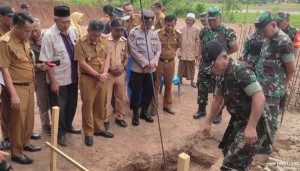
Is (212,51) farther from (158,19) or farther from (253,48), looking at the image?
(158,19)

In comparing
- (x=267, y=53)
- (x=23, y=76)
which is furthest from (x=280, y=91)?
(x=23, y=76)

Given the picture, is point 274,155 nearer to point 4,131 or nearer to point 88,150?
point 88,150

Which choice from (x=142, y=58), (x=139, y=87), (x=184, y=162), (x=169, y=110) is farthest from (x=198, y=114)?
(x=184, y=162)

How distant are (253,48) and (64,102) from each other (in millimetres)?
3145

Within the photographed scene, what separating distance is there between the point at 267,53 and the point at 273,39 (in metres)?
0.21

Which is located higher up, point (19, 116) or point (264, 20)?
point (264, 20)

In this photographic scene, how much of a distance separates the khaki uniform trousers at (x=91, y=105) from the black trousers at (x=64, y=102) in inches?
8.5

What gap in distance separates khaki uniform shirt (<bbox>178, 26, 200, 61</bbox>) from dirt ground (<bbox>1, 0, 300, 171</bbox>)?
1.82 m

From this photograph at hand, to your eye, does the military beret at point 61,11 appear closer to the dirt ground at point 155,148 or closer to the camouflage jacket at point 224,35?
the dirt ground at point 155,148

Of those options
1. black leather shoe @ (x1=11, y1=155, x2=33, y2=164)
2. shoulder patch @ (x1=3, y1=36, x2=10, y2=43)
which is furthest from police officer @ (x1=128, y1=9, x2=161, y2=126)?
shoulder patch @ (x1=3, y1=36, x2=10, y2=43)

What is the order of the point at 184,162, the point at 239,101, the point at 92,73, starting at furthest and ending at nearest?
1. the point at 92,73
2. the point at 239,101
3. the point at 184,162

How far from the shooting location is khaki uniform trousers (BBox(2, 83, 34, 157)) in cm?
387

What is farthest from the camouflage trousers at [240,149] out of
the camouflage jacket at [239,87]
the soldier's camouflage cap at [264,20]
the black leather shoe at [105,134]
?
the black leather shoe at [105,134]

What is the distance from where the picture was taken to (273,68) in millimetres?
4195
